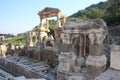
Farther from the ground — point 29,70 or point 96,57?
point 96,57

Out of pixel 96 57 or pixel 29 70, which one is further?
pixel 29 70

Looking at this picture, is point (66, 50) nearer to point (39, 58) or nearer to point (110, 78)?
point (110, 78)

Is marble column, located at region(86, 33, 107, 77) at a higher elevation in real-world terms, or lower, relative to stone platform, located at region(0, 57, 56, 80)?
higher

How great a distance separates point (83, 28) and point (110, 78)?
300cm

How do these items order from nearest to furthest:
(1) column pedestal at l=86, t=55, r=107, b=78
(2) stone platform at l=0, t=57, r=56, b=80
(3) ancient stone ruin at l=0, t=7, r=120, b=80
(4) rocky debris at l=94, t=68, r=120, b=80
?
1. (4) rocky debris at l=94, t=68, r=120, b=80
2. (3) ancient stone ruin at l=0, t=7, r=120, b=80
3. (1) column pedestal at l=86, t=55, r=107, b=78
4. (2) stone platform at l=0, t=57, r=56, b=80

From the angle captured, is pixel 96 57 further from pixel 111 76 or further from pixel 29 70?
pixel 29 70

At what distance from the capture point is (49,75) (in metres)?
9.98

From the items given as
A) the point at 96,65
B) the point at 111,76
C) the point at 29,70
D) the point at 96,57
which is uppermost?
the point at 96,57

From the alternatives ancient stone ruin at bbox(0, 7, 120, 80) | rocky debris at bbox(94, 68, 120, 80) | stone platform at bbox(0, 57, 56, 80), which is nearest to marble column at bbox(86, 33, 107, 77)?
ancient stone ruin at bbox(0, 7, 120, 80)

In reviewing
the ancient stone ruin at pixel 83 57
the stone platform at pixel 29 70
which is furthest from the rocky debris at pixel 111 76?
the stone platform at pixel 29 70

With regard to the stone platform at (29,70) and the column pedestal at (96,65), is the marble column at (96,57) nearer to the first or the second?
the column pedestal at (96,65)

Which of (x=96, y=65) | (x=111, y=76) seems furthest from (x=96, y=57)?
(x=111, y=76)

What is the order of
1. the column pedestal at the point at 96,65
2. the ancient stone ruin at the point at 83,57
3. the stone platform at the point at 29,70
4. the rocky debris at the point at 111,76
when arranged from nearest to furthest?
1. the rocky debris at the point at 111,76
2. the ancient stone ruin at the point at 83,57
3. the column pedestal at the point at 96,65
4. the stone platform at the point at 29,70

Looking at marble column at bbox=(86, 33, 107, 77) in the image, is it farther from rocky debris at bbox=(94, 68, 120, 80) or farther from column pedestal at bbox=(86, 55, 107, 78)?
rocky debris at bbox=(94, 68, 120, 80)
